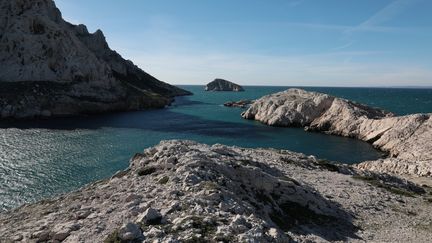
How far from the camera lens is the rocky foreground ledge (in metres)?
19.9

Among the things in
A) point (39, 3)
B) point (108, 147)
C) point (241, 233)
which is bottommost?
point (108, 147)

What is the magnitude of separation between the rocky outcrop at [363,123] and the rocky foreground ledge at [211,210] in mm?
22022

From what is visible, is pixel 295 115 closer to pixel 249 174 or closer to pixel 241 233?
pixel 249 174

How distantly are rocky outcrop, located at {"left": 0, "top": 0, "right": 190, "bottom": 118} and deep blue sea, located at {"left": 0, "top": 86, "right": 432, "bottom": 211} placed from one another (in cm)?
1074

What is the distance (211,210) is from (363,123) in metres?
86.3

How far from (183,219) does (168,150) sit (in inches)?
561

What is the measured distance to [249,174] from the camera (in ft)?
101

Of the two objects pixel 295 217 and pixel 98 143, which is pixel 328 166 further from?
pixel 98 143

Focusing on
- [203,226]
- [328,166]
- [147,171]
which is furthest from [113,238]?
[328,166]

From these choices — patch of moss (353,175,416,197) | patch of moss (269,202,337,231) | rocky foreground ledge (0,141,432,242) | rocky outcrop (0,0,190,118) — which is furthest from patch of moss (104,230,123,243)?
rocky outcrop (0,0,190,118)

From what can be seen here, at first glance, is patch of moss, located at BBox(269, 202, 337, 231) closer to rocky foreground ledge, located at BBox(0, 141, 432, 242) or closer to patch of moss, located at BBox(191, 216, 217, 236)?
rocky foreground ledge, located at BBox(0, 141, 432, 242)

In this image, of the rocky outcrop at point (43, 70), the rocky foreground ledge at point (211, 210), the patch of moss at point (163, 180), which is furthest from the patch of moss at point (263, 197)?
the rocky outcrop at point (43, 70)

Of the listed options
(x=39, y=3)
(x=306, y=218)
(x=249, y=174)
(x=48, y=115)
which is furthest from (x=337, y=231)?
(x=39, y=3)

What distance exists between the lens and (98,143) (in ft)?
262
